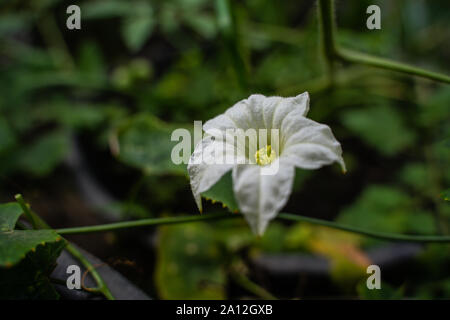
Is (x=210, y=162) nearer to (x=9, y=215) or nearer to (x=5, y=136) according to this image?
(x=9, y=215)

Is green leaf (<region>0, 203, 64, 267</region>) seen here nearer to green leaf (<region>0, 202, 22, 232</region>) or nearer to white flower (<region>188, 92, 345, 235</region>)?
green leaf (<region>0, 202, 22, 232</region>)

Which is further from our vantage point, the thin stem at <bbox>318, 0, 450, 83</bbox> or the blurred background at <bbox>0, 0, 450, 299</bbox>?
the blurred background at <bbox>0, 0, 450, 299</bbox>

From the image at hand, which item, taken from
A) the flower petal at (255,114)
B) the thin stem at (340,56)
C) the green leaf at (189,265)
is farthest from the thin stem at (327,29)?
the green leaf at (189,265)

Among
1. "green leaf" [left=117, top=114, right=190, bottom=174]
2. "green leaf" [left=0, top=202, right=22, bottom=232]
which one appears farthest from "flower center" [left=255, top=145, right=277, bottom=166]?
"green leaf" [left=0, top=202, right=22, bottom=232]

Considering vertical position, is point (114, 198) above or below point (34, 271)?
below

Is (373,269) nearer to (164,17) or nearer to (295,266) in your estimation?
(295,266)

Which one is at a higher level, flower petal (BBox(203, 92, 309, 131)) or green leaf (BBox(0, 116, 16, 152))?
flower petal (BBox(203, 92, 309, 131))
